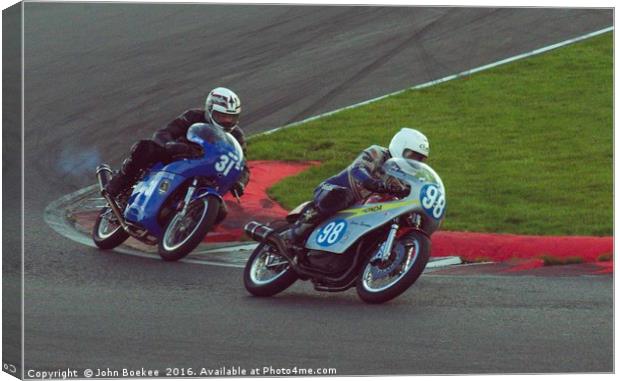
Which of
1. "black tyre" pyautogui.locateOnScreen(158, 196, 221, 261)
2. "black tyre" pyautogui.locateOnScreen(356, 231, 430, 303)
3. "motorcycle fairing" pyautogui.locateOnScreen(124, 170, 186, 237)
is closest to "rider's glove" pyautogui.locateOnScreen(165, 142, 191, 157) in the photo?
"motorcycle fairing" pyautogui.locateOnScreen(124, 170, 186, 237)

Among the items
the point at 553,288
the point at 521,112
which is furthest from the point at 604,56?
the point at 553,288

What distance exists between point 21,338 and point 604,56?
6011 millimetres

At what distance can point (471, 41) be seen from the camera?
18.9 meters

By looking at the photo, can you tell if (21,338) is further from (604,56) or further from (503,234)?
(604,56)

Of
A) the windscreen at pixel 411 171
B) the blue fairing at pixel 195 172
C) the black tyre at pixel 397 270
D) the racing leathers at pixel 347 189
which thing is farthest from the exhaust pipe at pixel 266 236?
the windscreen at pixel 411 171

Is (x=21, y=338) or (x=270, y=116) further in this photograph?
(x=270, y=116)

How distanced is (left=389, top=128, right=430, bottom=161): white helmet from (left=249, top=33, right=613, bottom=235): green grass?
110 millimetres

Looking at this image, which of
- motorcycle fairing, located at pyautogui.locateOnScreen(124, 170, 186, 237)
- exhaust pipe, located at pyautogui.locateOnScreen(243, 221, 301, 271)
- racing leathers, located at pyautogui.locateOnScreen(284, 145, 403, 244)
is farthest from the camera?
motorcycle fairing, located at pyautogui.locateOnScreen(124, 170, 186, 237)

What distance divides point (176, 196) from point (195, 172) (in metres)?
0.28

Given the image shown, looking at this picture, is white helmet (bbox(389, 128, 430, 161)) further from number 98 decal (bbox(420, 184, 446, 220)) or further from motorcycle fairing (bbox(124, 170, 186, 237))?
motorcycle fairing (bbox(124, 170, 186, 237))

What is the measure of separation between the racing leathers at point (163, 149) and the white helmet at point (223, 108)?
6cm

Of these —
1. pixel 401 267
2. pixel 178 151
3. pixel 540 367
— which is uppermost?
pixel 178 151

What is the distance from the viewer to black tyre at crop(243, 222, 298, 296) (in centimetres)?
1831

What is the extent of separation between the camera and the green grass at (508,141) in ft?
61.0
